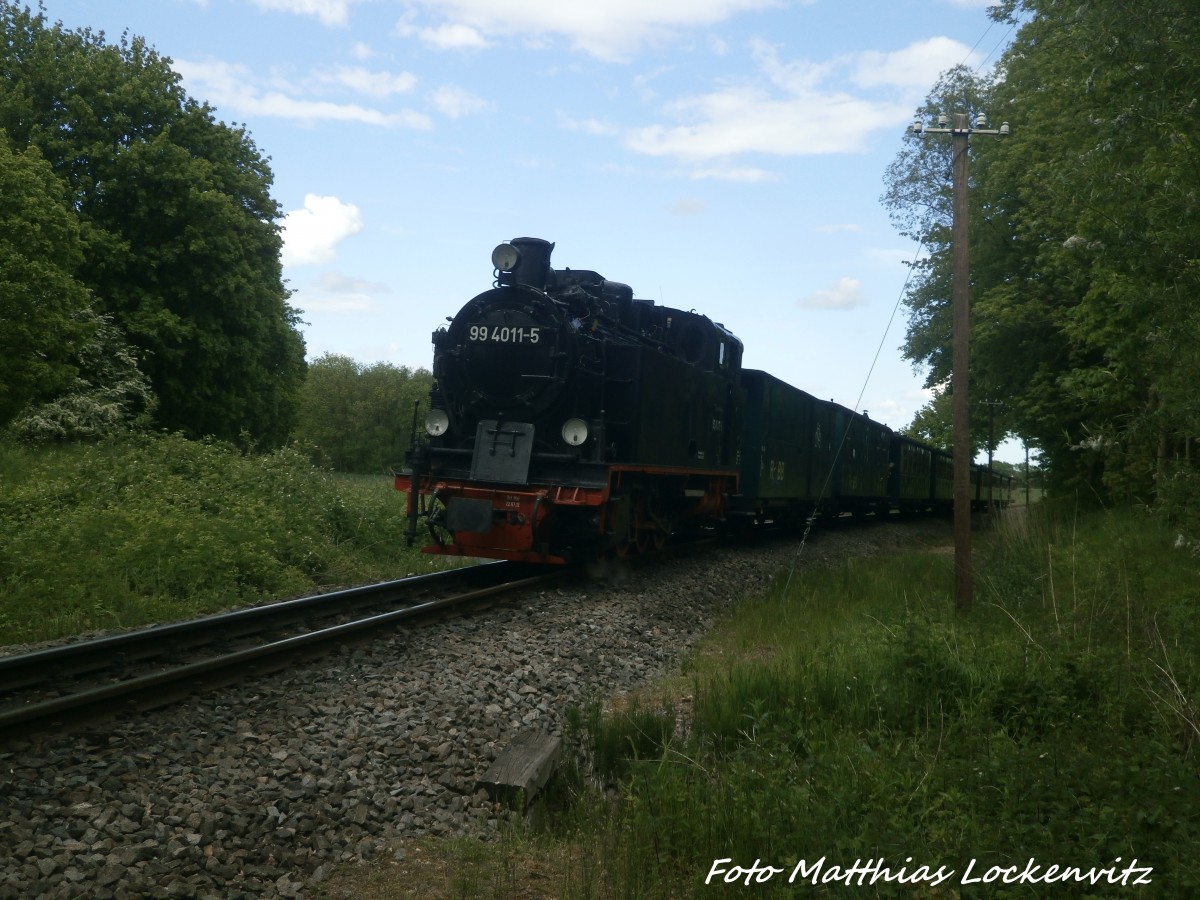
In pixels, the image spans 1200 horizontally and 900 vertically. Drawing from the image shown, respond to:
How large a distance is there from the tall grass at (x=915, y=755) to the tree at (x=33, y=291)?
18.7 meters

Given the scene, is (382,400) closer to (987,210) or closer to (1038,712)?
(987,210)

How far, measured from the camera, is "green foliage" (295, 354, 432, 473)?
67.8 meters

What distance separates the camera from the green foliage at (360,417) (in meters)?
67.8

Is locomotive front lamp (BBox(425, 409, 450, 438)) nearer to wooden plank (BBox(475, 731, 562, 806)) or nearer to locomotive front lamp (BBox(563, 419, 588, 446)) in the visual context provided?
locomotive front lamp (BBox(563, 419, 588, 446))

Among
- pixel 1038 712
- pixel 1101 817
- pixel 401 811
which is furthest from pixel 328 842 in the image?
pixel 1038 712

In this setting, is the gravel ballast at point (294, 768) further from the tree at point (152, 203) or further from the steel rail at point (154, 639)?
the tree at point (152, 203)

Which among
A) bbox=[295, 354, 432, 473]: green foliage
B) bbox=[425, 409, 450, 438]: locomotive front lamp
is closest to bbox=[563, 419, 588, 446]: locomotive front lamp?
bbox=[425, 409, 450, 438]: locomotive front lamp

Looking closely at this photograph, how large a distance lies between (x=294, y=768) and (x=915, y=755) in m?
3.23

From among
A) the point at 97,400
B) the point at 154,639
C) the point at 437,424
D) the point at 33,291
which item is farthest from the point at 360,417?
the point at 154,639

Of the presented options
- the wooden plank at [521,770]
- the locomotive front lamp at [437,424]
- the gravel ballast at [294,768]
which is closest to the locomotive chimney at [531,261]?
the locomotive front lamp at [437,424]

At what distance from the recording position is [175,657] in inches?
286

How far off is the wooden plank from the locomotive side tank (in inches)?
202

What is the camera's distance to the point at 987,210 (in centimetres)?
2512

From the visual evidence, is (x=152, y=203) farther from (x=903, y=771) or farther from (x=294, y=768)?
(x=903, y=771)
